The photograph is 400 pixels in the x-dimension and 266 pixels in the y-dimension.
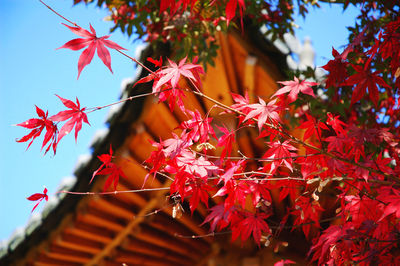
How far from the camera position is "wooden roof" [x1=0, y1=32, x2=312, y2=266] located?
2806 millimetres

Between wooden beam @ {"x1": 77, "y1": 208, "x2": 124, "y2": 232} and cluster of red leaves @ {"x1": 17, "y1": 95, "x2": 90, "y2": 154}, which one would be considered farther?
A: wooden beam @ {"x1": 77, "y1": 208, "x2": 124, "y2": 232}

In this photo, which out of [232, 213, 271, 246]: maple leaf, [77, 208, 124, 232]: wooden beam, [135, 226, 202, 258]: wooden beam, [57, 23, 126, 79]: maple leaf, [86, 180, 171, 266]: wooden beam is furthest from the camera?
[135, 226, 202, 258]: wooden beam

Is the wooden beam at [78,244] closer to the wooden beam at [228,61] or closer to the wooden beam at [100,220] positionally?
the wooden beam at [100,220]

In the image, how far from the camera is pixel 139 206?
11.7ft

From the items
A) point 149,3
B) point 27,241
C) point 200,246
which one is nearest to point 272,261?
point 200,246

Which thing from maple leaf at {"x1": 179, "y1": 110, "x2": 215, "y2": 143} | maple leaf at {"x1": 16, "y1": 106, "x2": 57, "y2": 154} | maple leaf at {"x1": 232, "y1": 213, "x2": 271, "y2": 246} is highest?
maple leaf at {"x1": 16, "y1": 106, "x2": 57, "y2": 154}

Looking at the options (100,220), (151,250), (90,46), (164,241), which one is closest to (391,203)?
(90,46)

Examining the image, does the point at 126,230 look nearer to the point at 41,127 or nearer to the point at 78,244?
the point at 78,244

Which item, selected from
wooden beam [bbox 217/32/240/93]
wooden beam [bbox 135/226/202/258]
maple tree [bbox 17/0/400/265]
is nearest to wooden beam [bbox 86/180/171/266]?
wooden beam [bbox 135/226/202/258]

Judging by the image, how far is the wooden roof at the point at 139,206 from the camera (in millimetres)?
2806

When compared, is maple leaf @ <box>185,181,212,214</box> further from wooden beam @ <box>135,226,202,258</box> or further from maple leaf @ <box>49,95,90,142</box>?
wooden beam @ <box>135,226,202,258</box>

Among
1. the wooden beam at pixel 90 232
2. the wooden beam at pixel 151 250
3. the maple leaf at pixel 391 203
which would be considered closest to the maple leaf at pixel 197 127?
the maple leaf at pixel 391 203

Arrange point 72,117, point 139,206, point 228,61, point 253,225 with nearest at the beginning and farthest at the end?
1. point 72,117
2. point 253,225
3. point 228,61
4. point 139,206

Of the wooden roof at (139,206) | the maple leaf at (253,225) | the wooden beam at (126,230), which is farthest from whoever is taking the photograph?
the wooden beam at (126,230)
